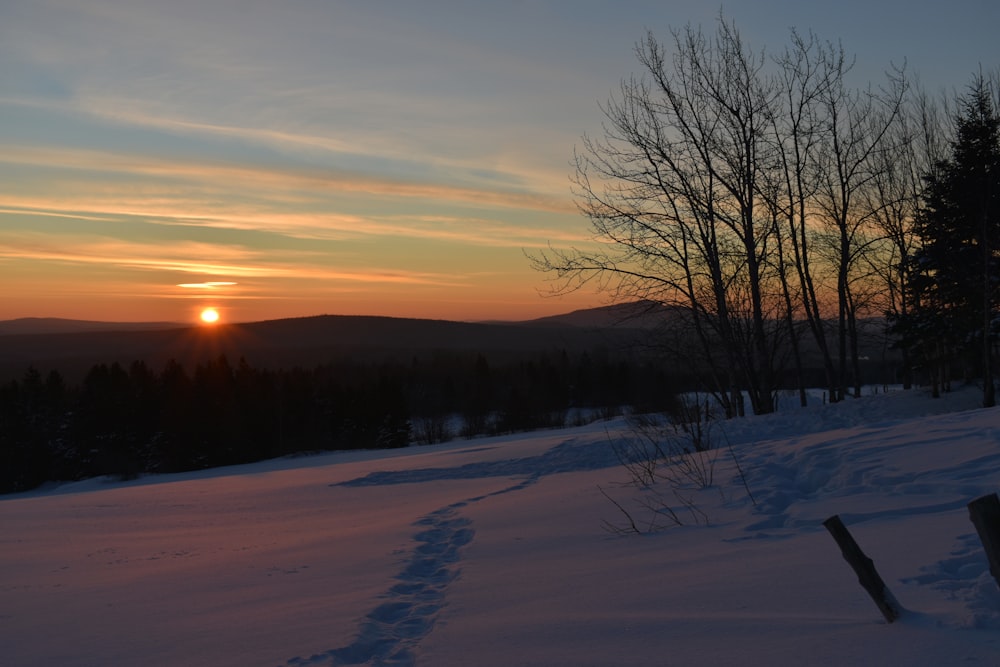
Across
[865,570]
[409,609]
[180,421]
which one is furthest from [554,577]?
[180,421]

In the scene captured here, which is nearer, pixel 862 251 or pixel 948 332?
pixel 862 251

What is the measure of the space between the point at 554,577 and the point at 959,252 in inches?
836

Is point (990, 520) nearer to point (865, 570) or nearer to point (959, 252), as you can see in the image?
point (865, 570)

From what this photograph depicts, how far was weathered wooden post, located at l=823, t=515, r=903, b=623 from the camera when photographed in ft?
10.6

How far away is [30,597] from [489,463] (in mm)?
10666

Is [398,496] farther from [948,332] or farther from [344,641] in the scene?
[948,332]

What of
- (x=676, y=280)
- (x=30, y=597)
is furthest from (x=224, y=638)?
(x=676, y=280)

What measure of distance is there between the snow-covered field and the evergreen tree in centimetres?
1301

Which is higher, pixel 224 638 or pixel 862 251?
pixel 862 251

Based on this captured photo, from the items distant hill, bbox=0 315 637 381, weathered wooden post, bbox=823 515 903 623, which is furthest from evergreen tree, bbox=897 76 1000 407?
distant hill, bbox=0 315 637 381

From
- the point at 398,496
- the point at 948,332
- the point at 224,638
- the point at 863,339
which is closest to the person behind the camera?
the point at 224,638

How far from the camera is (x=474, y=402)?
2975 inches

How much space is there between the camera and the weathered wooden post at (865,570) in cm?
323

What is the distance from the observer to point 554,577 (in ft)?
17.3
